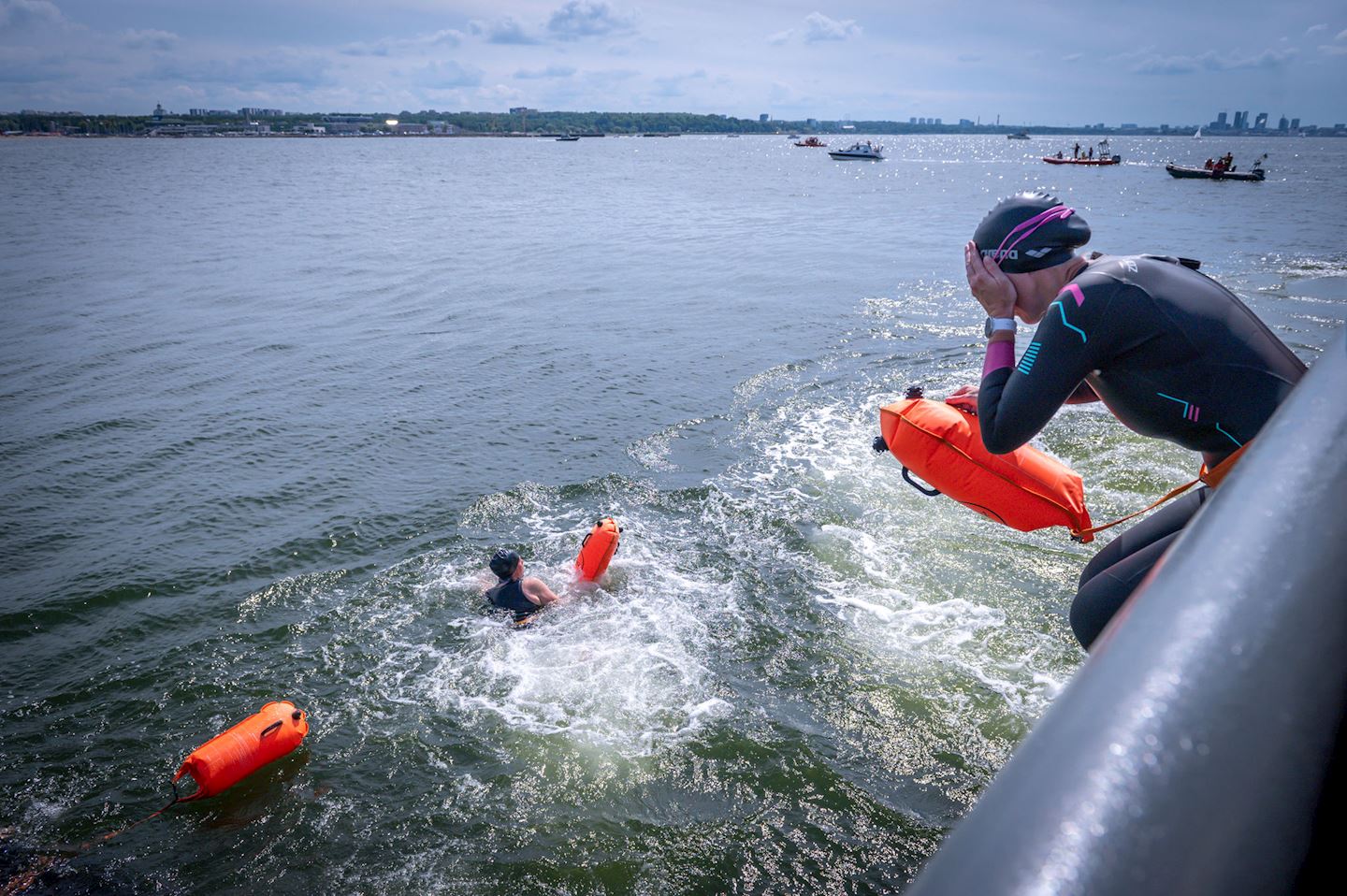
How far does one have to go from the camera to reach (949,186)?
262 ft

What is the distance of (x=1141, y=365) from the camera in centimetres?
325

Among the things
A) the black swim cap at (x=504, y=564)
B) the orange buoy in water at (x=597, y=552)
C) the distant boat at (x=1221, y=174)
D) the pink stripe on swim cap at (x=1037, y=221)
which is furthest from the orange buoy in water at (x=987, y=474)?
the distant boat at (x=1221, y=174)

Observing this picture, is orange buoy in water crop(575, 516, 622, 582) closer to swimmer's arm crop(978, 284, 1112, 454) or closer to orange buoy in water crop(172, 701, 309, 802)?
orange buoy in water crop(172, 701, 309, 802)

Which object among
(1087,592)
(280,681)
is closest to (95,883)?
(280,681)

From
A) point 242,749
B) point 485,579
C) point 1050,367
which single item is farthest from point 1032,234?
point 485,579

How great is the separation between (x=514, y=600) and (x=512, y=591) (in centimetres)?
10

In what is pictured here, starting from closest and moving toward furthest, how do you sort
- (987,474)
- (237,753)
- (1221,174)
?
(987,474) → (237,753) → (1221,174)

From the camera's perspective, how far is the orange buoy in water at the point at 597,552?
9.20 meters

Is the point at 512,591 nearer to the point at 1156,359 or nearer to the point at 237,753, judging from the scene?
the point at 237,753

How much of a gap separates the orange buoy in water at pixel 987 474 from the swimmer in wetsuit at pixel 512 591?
4.53 m

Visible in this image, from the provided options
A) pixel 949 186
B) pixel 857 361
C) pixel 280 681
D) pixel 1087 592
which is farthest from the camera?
pixel 949 186

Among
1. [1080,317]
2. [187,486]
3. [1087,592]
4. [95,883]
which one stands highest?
[1080,317]

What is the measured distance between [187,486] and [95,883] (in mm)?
7243

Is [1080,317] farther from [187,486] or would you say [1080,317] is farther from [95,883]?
[187,486]
